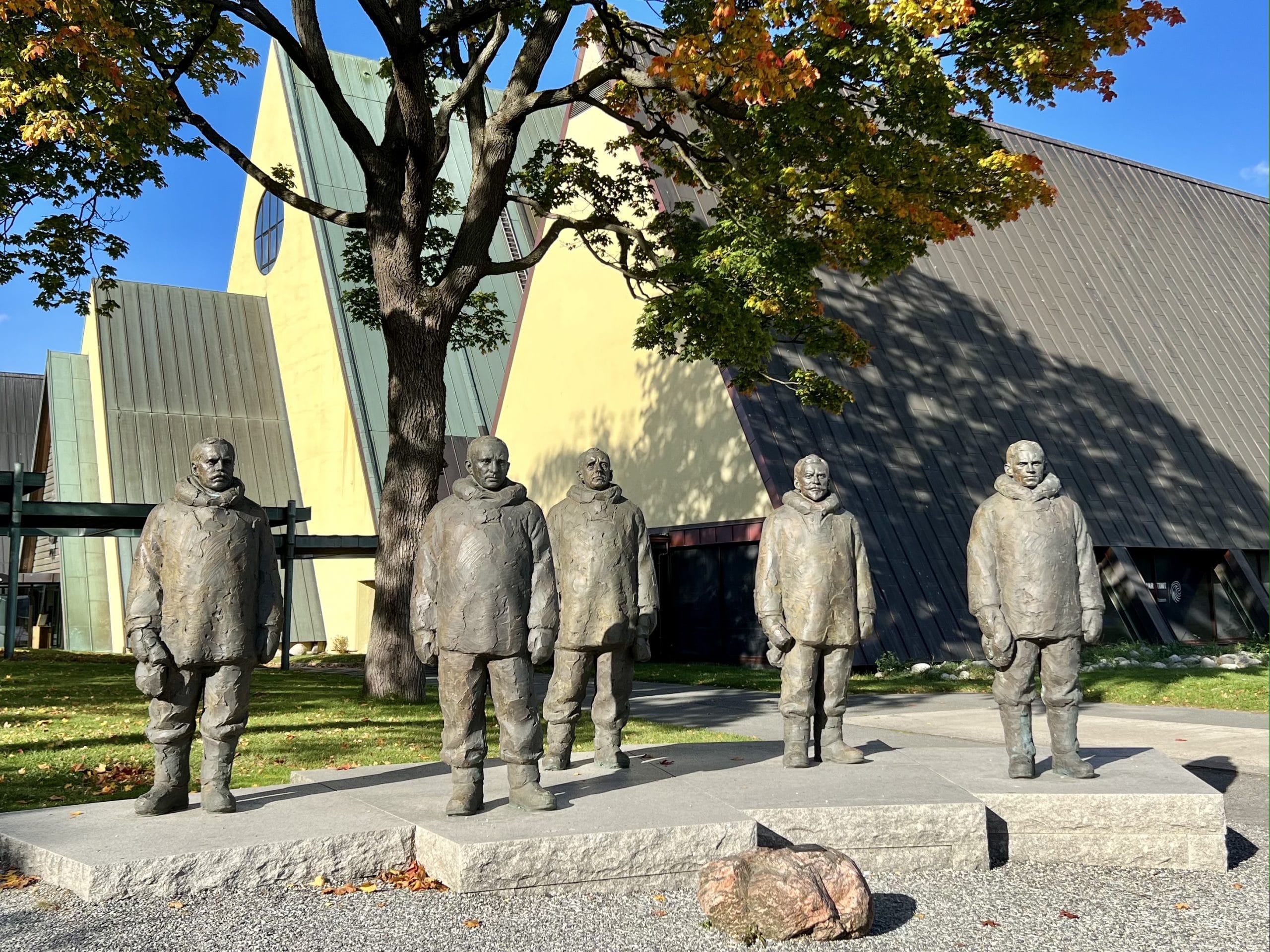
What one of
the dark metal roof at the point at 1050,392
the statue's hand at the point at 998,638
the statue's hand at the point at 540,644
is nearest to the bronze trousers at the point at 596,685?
the statue's hand at the point at 540,644

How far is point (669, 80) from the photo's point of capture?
45.3ft

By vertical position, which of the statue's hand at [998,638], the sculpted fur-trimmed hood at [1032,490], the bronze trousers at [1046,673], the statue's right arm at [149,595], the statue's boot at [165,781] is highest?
the sculpted fur-trimmed hood at [1032,490]

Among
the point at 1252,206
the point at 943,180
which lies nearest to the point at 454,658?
the point at 943,180

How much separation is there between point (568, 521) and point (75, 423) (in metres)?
26.0

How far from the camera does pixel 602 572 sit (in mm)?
7934

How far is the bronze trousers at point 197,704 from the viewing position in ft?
22.0

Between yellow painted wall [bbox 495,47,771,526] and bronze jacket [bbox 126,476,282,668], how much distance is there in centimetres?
1332

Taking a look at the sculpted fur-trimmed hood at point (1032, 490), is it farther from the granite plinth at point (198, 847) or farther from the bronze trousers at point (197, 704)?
the bronze trousers at point (197, 704)

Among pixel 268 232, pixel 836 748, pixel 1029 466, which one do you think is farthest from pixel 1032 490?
pixel 268 232

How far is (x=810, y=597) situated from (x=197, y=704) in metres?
3.85

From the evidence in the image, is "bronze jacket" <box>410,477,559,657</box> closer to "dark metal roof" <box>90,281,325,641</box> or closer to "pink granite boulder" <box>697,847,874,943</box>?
"pink granite boulder" <box>697,847,874,943</box>

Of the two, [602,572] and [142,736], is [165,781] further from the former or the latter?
[142,736]

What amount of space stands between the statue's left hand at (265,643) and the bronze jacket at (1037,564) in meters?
4.26

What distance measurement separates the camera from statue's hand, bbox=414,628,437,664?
266 inches
